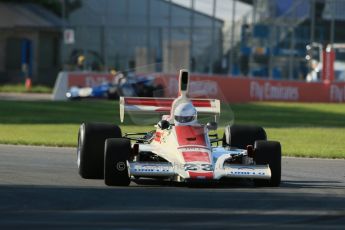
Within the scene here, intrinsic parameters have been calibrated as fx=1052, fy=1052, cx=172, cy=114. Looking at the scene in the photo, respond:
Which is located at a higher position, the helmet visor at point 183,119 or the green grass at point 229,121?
the helmet visor at point 183,119

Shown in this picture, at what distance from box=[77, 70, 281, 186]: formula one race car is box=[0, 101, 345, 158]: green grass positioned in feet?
1.92

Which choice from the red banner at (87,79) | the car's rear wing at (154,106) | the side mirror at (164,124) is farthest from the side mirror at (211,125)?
the red banner at (87,79)

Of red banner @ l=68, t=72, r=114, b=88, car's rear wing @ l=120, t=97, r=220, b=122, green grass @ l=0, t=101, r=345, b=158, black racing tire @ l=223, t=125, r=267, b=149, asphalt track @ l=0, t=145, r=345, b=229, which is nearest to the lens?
asphalt track @ l=0, t=145, r=345, b=229

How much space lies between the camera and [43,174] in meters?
14.8

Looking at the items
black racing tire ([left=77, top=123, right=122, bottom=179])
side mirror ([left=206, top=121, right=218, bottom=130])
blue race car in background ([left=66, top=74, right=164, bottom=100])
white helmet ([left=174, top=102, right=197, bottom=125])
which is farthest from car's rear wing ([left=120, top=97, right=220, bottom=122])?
blue race car in background ([left=66, top=74, right=164, bottom=100])

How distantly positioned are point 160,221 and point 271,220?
110cm

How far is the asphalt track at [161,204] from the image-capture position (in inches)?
395

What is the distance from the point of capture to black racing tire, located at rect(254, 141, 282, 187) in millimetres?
13477

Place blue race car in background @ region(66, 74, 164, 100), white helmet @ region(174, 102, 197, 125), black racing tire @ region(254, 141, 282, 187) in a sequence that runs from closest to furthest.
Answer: black racing tire @ region(254, 141, 282, 187) < white helmet @ region(174, 102, 197, 125) < blue race car in background @ region(66, 74, 164, 100)

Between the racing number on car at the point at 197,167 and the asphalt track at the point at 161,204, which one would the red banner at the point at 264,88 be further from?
the racing number on car at the point at 197,167

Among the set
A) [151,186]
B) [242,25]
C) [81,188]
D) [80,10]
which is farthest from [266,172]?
[80,10]

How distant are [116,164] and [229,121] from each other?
2.84m

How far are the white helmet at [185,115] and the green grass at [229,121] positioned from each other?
131cm

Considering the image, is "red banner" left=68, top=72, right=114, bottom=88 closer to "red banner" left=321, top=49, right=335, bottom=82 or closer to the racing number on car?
"red banner" left=321, top=49, right=335, bottom=82
